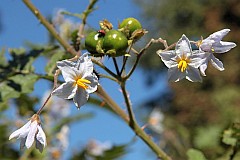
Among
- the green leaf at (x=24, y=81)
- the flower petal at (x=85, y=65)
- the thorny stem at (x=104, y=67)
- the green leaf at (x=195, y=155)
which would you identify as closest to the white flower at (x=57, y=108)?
the green leaf at (x=24, y=81)

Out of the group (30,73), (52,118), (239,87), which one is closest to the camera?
(30,73)

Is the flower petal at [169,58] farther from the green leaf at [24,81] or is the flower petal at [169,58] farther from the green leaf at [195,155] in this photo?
the green leaf at [24,81]

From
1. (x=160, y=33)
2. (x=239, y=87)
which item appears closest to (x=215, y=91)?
(x=239, y=87)

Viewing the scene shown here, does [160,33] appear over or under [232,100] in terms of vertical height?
over

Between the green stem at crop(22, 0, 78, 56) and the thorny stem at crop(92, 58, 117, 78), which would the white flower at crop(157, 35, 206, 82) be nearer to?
the thorny stem at crop(92, 58, 117, 78)

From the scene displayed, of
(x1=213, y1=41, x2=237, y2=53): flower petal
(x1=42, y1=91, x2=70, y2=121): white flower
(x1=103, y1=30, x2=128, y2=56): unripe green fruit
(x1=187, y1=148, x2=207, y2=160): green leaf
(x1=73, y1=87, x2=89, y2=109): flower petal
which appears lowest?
(x1=187, y1=148, x2=207, y2=160): green leaf

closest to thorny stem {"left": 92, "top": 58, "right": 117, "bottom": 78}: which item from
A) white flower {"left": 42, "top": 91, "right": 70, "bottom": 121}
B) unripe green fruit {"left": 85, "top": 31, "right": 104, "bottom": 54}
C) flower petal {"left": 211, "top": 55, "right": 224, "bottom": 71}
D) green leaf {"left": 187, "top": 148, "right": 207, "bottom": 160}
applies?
unripe green fruit {"left": 85, "top": 31, "right": 104, "bottom": 54}

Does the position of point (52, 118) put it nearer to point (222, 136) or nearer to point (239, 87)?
point (222, 136)
